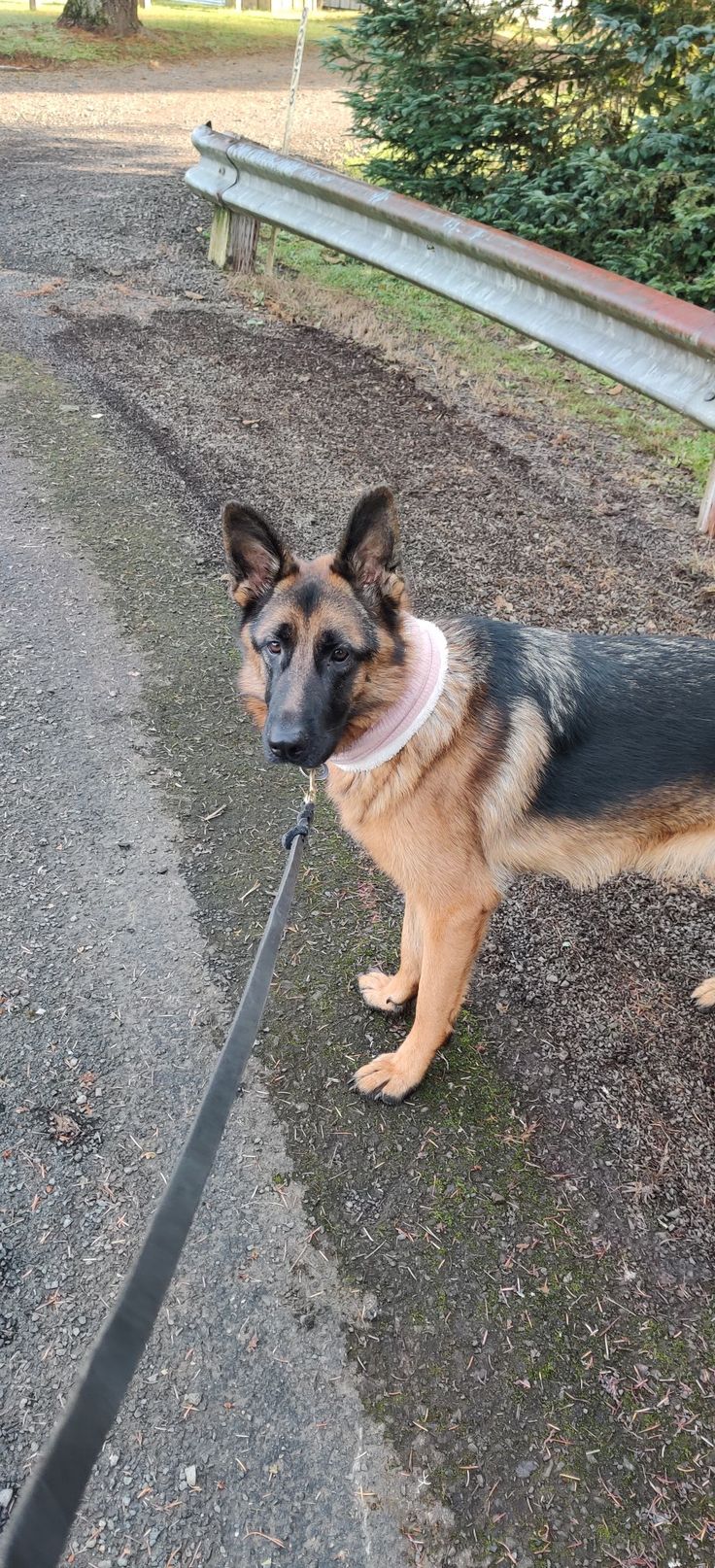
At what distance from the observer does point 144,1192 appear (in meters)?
2.52


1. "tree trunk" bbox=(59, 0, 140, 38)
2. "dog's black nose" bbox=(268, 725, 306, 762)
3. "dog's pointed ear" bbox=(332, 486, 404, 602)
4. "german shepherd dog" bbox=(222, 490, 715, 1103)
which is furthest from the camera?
"tree trunk" bbox=(59, 0, 140, 38)

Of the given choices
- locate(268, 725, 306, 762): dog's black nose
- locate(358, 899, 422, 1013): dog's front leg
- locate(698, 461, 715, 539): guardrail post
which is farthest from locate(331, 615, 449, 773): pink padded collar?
locate(698, 461, 715, 539): guardrail post

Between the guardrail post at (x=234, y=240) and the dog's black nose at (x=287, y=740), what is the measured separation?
7512 mm

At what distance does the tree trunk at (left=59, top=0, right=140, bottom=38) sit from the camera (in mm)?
20188

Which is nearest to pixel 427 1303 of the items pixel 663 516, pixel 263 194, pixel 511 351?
pixel 663 516

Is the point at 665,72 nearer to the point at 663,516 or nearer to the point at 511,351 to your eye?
the point at 511,351

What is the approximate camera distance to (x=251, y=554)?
9.27 feet

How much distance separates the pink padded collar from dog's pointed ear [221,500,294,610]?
1.58ft

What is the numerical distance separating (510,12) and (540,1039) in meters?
9.92

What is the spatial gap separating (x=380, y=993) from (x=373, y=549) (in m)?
1.52

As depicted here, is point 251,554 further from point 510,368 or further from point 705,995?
point 510,368

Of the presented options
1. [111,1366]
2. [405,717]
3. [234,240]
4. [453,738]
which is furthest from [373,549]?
[234,240]

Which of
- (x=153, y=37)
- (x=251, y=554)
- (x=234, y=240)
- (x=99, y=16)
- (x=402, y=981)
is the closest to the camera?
(x=251, y=554)

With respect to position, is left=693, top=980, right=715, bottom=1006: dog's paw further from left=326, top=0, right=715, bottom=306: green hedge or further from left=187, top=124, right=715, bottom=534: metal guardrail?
left=326, top=0, right=715, bottom=306: green hedge
